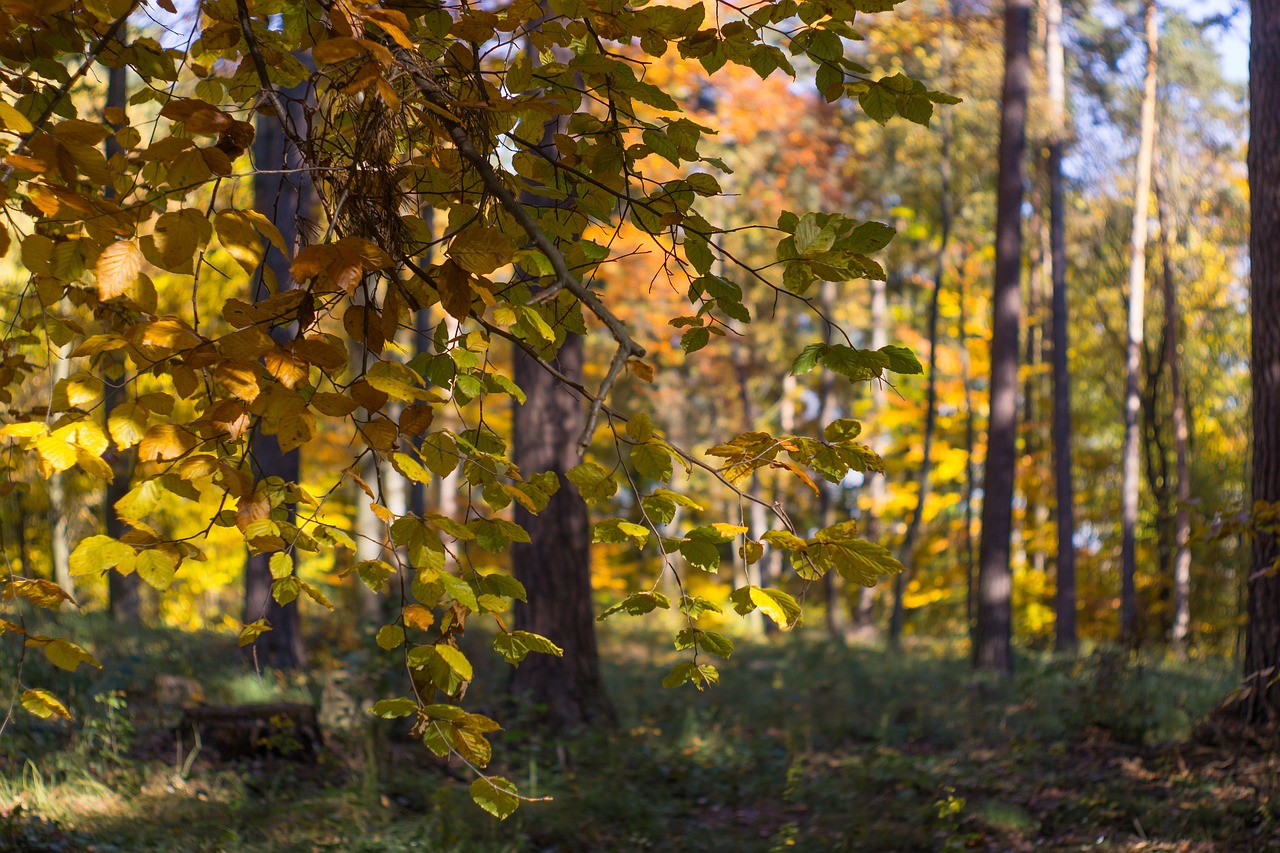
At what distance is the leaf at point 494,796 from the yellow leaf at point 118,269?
3.15 ft

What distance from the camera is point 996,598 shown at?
452 inches

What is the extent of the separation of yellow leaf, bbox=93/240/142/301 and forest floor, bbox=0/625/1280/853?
346 centimetres

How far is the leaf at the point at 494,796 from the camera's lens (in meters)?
1.71

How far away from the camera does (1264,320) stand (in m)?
5.52

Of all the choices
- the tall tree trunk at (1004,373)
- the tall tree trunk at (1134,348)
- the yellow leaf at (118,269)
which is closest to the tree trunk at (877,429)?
the tall tree trunk at (1134,348)

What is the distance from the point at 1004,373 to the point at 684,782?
689 cm

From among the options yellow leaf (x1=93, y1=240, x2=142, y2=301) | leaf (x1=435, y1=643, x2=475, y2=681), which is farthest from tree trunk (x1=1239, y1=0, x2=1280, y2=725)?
yellow leaf (x1=93, y1=240, x2=142, y2=301)

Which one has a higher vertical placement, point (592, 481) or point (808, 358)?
point (808, 358)

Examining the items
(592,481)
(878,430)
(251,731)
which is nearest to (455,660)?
(592,481)

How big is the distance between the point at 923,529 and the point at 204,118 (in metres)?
22.6

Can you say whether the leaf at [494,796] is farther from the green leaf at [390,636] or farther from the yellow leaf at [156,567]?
the yellow leaf at [156,567]

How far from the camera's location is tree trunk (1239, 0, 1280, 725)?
17.4ft

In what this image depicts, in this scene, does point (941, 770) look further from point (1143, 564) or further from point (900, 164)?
point (1143, 564)

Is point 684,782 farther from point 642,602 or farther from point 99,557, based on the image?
point 99,557
